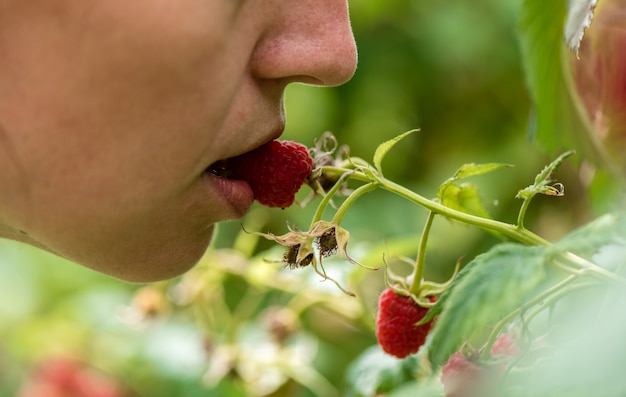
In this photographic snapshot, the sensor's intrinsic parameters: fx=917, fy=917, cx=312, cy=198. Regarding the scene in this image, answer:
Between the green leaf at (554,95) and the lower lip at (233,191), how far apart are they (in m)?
0.26

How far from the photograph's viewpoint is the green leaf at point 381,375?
636mm

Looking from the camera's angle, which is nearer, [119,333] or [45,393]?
[119,333]

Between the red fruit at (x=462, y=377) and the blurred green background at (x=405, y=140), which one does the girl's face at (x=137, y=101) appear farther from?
the blurred green background at (x=405, y=140)

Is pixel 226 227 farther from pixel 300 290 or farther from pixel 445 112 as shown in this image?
pixel 300 290

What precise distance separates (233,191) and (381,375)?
203 millimetres

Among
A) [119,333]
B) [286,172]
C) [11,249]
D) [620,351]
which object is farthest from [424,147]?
[620,351]

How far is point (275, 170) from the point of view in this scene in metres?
0.51

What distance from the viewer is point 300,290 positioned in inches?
35.4

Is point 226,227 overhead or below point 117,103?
below

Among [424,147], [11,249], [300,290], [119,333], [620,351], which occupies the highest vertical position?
[620,351]

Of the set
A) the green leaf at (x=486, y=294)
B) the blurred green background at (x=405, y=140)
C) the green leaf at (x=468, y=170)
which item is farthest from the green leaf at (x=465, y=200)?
the blurred green background at (x=405, y=140)

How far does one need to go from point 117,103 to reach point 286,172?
0.11 meters

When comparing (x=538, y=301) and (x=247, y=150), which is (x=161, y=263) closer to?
(x=247, y=150)

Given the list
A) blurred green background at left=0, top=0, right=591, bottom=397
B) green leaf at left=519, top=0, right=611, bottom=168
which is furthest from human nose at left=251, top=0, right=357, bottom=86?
blurred green background at left=0, top=0, right=591, bottom=397
